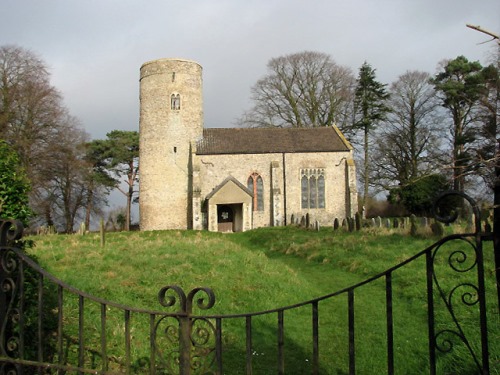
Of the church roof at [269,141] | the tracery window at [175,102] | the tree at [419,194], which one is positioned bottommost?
the tree at [419,194]

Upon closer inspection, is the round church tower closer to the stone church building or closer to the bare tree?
the stone church building

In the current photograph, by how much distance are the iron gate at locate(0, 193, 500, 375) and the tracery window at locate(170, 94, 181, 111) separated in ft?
83.7

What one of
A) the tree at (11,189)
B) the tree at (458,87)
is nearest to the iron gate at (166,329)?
the tree at (11,189)

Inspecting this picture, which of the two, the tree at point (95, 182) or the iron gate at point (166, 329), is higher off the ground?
the tree at point (95, 182)

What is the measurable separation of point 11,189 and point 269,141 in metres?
27.2

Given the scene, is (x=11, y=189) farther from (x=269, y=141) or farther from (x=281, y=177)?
(x=269, y=141)

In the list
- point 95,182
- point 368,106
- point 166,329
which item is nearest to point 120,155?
point 95,182

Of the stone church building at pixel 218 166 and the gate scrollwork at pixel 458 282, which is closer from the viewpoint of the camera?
the gate scrollwork at pixel 458 282

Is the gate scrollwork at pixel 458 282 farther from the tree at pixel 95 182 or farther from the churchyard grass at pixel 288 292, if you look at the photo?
the tree at pixel 95 182

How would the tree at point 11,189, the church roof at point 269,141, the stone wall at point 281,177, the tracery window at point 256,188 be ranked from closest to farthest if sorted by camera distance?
1. the tree at point 11,189
2. the stone wall at point 281,177
3. the tracery window at point 256,188
4. the church roof at point 269,141

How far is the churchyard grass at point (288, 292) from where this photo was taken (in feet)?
19.7

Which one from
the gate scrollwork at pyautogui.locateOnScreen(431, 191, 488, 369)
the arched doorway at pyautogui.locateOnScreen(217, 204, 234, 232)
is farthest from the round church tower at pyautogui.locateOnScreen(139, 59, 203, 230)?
the gate scrollwork at pyautogui.locateOnScreen(431, 191, 488, 369)

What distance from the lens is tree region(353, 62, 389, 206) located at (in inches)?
1538

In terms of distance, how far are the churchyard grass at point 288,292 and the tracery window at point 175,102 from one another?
1924 centimetres
